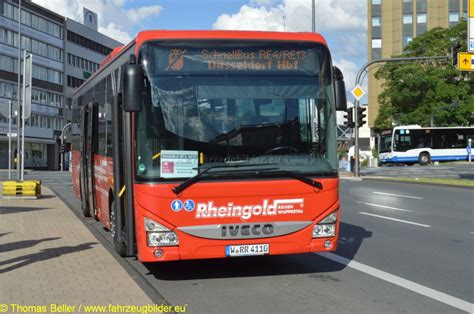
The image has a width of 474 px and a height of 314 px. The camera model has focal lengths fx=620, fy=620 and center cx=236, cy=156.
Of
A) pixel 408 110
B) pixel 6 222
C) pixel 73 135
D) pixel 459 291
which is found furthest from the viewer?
pixel 408 110

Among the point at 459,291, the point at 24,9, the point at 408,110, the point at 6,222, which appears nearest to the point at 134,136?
the point at 459,291

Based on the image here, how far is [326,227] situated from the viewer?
7445 millimetres

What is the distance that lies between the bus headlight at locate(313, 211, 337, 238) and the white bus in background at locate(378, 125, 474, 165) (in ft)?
152

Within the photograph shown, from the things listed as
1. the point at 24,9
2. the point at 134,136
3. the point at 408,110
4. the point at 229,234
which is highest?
the point at 24,9

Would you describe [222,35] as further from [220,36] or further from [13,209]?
[13,209]

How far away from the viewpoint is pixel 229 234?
712cm

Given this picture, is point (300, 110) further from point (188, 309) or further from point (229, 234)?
point (188, 309)

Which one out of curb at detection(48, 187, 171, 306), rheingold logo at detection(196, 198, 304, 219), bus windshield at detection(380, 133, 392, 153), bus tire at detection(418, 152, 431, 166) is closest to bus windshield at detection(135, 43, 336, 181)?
rheingold logo at detection(196, 198, 304, 219)

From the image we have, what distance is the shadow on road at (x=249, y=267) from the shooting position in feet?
26.1

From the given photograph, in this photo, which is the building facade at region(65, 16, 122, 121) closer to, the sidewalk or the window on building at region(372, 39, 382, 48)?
the window on building at region(372, 39, 382, 48)

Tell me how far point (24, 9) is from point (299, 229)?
2712 inches

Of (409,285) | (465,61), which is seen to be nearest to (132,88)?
(409,285)

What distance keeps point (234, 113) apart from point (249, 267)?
93.6 inches

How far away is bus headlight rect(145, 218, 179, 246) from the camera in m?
6.93
